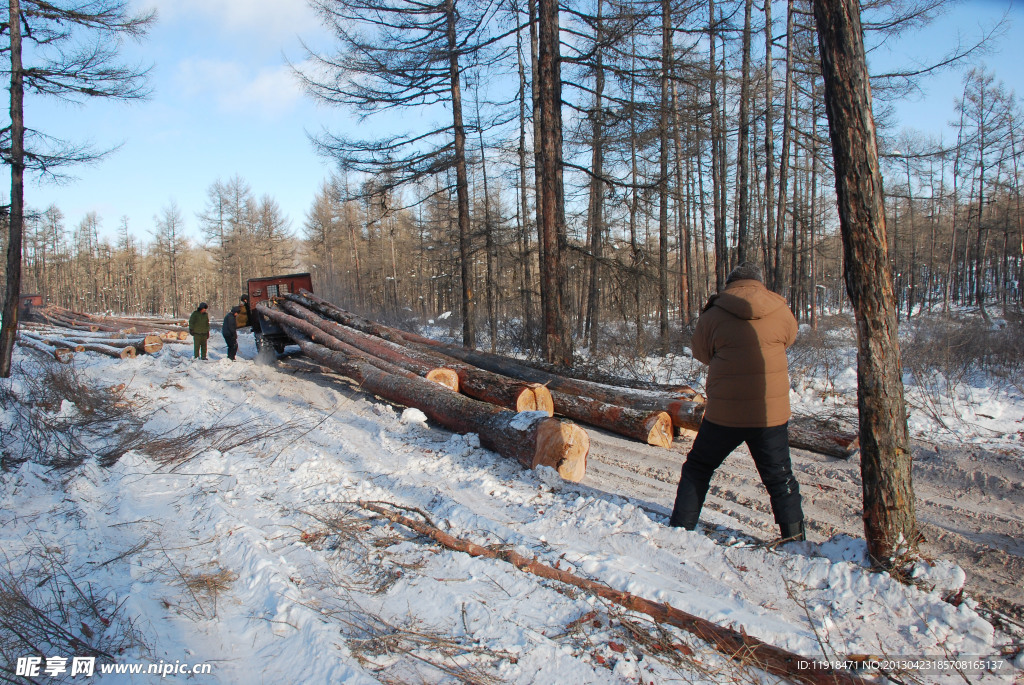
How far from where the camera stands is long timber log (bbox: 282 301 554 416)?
6.89m

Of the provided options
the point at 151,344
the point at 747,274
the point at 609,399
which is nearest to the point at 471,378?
the point at 609,399

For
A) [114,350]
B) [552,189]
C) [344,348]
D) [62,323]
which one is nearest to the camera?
[552,189]

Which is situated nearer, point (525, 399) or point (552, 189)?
point (525, 399)

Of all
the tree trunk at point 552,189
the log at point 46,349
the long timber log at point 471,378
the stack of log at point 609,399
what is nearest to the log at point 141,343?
the log at point 46,349

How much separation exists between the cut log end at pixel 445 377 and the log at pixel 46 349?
12.9m

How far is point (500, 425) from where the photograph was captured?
5.72 metres

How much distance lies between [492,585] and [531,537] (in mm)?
709

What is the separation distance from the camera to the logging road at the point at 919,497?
11.2 feet

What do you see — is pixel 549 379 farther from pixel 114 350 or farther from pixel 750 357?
pixel 114 350

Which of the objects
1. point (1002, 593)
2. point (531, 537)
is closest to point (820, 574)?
point (1002, 593)

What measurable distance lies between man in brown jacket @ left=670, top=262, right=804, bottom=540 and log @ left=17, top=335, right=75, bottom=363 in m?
17.7

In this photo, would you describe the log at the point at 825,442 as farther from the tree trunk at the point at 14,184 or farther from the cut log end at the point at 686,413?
the tree trunk at the point at 14,184

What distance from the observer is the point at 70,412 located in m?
7.73

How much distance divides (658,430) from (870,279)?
339 cm
